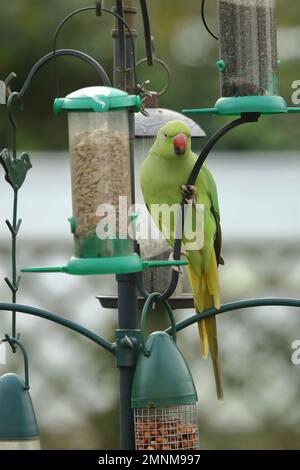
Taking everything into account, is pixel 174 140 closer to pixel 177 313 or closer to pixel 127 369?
pixel 127 369

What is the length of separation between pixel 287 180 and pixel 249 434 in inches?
66.6

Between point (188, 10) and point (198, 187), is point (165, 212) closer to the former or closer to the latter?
point (198, 187)

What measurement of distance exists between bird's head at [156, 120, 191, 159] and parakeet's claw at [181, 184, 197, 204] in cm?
12

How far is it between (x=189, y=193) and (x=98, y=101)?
75cm

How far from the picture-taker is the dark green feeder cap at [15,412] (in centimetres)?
295

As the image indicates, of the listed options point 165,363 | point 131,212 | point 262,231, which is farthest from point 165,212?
point 262,231

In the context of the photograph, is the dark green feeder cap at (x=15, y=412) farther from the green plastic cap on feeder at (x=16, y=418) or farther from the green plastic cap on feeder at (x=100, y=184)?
the green plastic cap on feeder at (x=100, y=184)

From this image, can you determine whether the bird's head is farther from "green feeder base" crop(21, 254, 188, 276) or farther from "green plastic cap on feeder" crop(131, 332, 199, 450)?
"green plastic cap on feeder" crop(131, 332, 199, 450)

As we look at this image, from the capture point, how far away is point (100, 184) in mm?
2996

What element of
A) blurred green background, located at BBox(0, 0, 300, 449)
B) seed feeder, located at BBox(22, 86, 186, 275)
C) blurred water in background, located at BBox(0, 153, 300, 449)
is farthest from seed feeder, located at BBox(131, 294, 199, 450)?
blurred water in background, located at BBox(0, 153, 300, 449)

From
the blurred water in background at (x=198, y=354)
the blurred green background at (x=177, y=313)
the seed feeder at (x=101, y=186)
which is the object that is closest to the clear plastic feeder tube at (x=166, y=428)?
the seed feeder at (x=101, y=186)

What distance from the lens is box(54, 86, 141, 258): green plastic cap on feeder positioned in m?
2.98

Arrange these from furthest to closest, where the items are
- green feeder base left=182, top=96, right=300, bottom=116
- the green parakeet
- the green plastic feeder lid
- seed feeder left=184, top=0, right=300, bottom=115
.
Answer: the green parakeet → seed feeder left=184, top=0, right=300, bottom=115 → green feeder base left=182, top=96, right=300, bottom=116 → the green plastic feeder lid

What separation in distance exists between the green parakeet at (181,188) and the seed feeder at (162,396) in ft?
2.28
